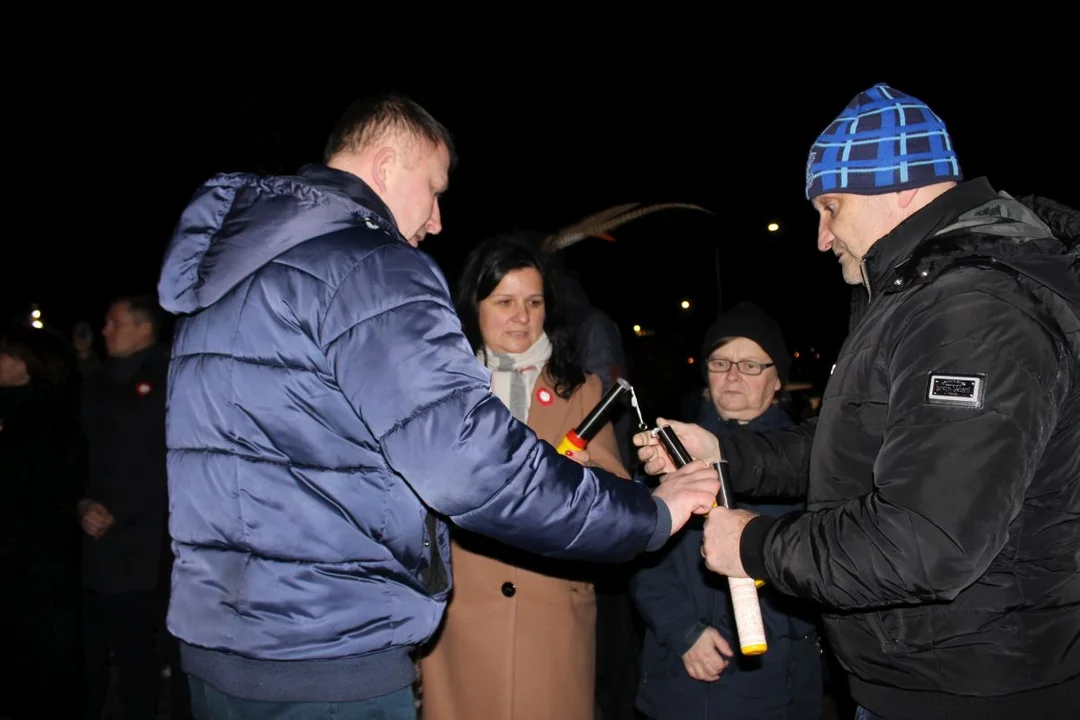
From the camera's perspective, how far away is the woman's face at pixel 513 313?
395 cm

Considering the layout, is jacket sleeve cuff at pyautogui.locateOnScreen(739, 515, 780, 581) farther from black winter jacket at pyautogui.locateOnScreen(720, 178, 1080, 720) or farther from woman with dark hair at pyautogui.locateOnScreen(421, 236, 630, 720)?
woman with dark hair at pyautogui.locateOnScreen(421, 236, 630, 720)

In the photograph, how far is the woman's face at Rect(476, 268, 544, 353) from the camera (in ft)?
13.0

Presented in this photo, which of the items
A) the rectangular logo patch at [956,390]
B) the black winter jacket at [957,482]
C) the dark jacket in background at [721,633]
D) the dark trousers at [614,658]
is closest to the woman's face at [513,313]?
the dark jacket in background at [721,633]

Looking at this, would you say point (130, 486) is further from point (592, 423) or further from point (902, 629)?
point (902, 629)

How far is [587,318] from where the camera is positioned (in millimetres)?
5188

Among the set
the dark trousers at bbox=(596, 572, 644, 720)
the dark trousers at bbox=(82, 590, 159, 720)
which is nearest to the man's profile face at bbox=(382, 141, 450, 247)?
the dark trousers at bbox=(596, 572, 644, 720)

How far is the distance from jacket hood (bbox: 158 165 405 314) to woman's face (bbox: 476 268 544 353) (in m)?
1.61

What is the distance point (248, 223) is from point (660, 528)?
1385mm

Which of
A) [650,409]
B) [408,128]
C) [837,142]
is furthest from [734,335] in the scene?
[650,409]

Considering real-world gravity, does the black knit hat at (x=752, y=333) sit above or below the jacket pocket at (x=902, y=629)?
above

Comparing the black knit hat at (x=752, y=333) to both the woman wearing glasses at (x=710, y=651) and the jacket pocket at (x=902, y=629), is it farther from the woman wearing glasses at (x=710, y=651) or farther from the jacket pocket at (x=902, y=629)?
the jacket pocket at (x=902, y=629)

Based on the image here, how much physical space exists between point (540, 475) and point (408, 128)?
1.13 metres

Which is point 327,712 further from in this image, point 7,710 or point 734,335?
point 7,710

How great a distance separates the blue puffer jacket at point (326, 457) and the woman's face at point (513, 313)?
178cm
